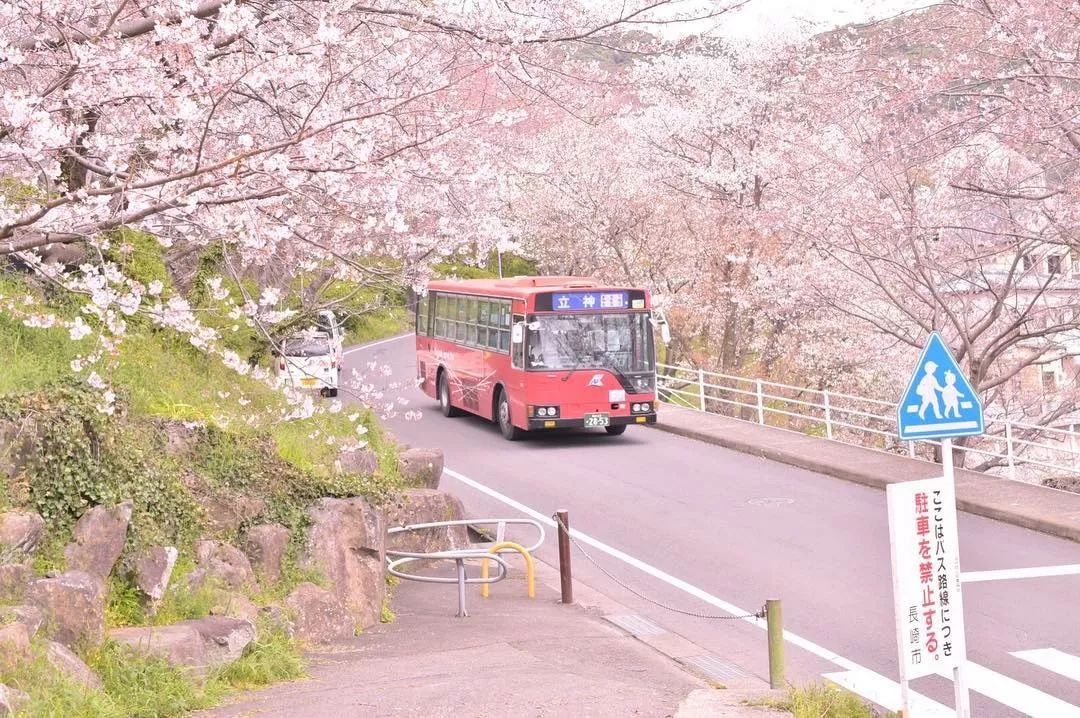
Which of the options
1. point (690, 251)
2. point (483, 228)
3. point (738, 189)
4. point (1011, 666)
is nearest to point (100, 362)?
point (483, 228)

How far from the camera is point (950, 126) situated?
1452 centimetres

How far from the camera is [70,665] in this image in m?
6.69

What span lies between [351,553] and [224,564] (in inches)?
57.1

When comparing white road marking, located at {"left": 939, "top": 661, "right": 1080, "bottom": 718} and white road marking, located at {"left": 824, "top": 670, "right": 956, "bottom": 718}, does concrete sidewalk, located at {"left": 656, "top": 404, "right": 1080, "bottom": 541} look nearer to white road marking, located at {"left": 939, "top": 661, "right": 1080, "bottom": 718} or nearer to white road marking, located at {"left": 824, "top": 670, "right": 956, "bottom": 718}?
white road marking, located at {"left": 939, "top": 661, "right": 1080, "bottom": 718}

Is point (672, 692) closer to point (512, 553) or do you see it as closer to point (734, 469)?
point (512, 553)

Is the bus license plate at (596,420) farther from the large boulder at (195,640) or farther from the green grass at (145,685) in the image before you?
the green grass at (145,685)

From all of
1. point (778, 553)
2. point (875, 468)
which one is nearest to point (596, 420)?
point (875, 468)

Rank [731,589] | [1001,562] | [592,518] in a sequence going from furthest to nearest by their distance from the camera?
[592,518]
[1001,562]
[731,589]

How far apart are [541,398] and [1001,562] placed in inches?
410

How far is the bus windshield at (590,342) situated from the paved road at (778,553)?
1548 mm

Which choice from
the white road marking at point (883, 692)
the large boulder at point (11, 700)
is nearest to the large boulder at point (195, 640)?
the large boulder at point (11, 700)

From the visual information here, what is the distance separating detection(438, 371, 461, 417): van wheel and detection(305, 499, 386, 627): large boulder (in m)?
16.8

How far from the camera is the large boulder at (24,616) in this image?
6496 mm

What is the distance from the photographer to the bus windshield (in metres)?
22.1
